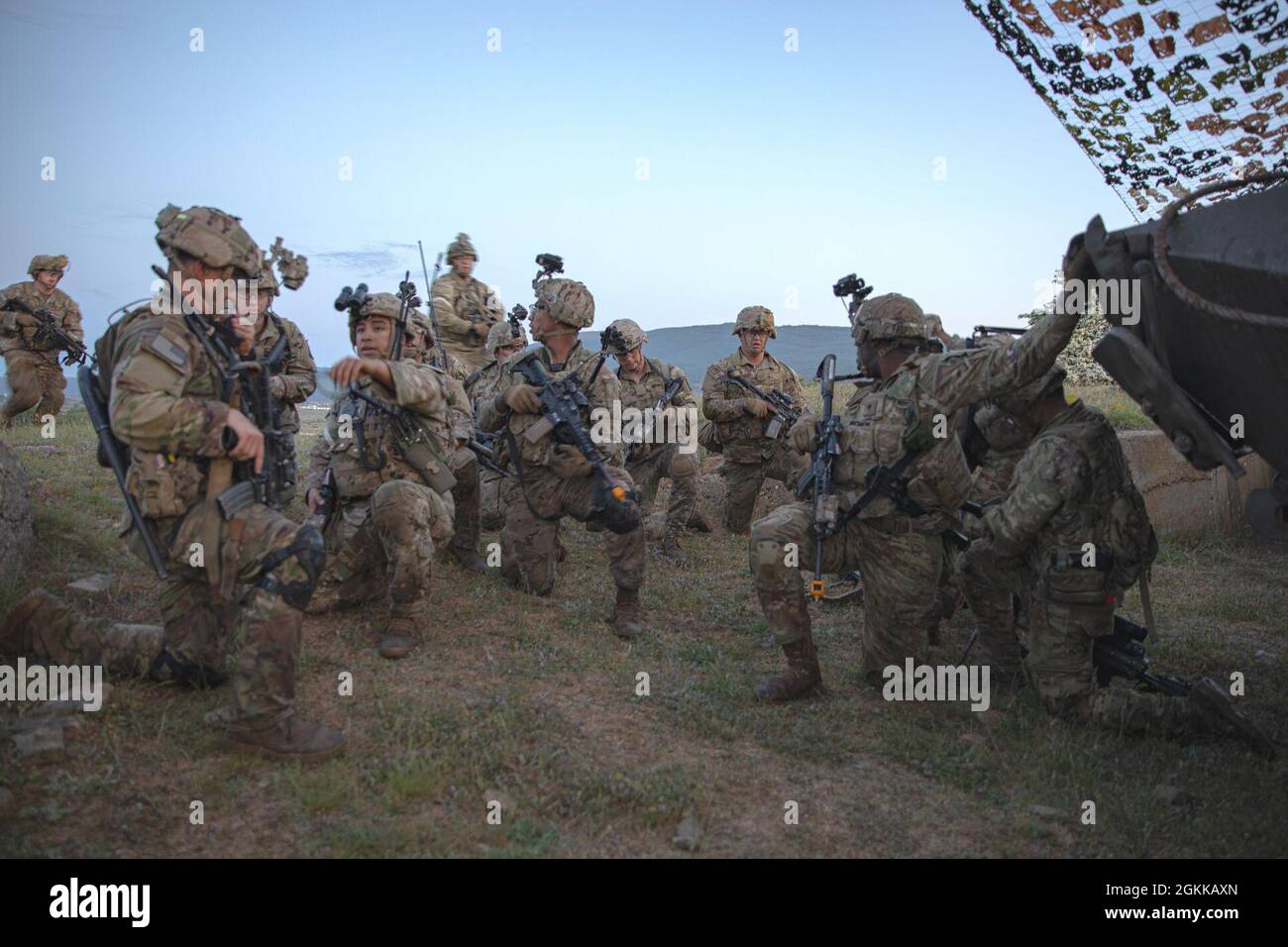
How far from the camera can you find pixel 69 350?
40.0 ft

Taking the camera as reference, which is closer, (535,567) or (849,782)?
(849,782)

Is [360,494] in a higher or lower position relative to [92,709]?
higher

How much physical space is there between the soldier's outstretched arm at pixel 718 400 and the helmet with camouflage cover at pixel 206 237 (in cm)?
555

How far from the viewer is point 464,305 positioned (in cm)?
1086

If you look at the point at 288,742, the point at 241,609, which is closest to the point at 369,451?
the point at 241,609

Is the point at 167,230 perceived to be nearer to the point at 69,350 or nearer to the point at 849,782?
the point at 849,782

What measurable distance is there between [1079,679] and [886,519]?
1.28 metres

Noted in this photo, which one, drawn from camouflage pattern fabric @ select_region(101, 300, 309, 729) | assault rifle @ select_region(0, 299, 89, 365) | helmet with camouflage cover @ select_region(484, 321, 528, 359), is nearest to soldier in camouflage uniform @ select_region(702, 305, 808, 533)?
helmet with camouflage cover @ select_region(484, 321, 528, 359)

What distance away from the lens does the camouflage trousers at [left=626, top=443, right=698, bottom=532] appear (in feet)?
30.2

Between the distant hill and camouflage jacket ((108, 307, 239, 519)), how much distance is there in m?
17.8

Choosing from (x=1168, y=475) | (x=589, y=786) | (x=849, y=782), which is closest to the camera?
(x=589, y=786)
